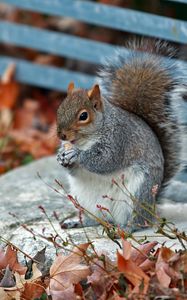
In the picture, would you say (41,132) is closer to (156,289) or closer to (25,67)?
(25,67)

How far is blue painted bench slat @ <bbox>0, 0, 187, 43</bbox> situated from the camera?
14.9 feet

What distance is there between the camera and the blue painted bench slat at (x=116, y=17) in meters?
4.55

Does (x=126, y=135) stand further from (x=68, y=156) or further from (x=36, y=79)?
(x=36, y=79)

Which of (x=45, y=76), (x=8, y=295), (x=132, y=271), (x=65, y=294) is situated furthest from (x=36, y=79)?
(x=132, y=271)

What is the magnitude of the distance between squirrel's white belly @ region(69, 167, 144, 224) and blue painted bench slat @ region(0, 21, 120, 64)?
1834 mm

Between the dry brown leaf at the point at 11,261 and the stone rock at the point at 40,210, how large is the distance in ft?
0.34

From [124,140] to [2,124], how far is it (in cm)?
260

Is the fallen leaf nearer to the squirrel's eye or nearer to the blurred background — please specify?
the squirrel's eye

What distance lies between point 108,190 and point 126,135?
0.78 ft

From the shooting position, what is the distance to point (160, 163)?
3574mm

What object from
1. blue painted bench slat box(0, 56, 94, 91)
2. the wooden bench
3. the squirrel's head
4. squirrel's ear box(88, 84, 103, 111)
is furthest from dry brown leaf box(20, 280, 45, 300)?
blue painted bench slat box(0, 56, 94, 91)

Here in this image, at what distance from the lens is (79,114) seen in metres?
3.46

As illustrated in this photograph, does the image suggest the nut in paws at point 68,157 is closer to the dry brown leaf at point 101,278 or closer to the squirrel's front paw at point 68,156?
the squirrel's front paw at point 68,156

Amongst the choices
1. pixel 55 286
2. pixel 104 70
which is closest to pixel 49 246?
pixel 55 286
